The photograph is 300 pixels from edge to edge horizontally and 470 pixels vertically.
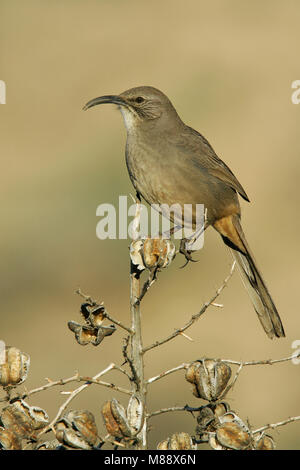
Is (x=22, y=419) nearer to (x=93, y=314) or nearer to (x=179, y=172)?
(x=93, y=314)

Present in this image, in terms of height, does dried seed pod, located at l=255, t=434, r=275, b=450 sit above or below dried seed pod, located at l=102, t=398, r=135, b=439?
below

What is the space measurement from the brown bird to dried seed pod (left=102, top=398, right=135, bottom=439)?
7.62 ft

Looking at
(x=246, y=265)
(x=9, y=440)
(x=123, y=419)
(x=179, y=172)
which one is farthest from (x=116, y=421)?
(x=246, y=265)

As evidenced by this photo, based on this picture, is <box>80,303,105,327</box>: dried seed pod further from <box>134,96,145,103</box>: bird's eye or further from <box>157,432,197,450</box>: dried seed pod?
<box>134,96,145,103</box>: bird's eye

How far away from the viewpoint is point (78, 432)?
2.41 m

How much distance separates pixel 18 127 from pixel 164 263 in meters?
14.2

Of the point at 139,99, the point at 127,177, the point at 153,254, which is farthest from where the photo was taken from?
the point at 127,177

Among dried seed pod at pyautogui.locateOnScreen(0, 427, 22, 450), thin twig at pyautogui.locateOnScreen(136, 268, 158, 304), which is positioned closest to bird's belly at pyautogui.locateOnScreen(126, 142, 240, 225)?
thin twig at pyautogui.locateOnScreen(136, 268, 158, 304)

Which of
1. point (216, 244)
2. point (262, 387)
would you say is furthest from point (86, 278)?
point (262, 387)

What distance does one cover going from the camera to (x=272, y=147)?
45.9 feet

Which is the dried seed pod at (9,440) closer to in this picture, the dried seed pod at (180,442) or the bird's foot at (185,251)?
the dried seed pod at (180,442)

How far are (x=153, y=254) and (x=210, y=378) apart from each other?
560 mm

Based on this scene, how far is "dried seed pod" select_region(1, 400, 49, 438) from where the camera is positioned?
246 cm
